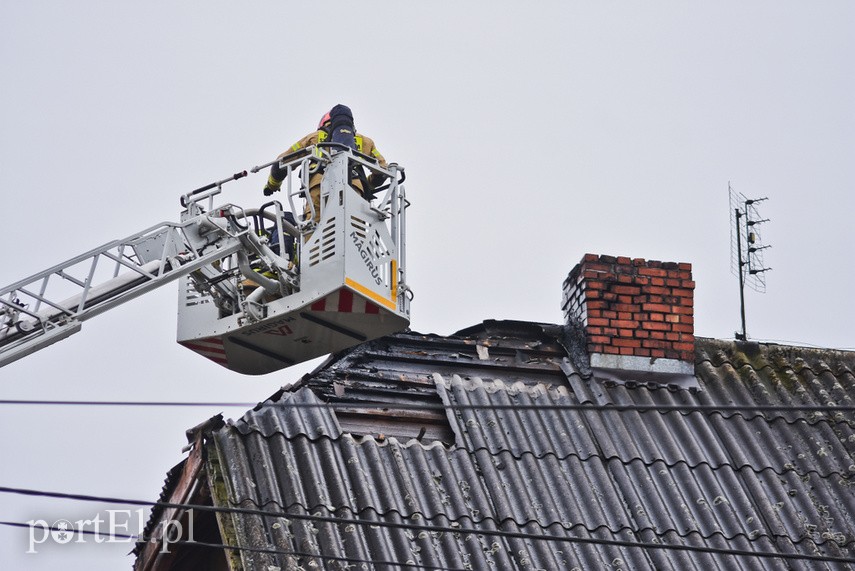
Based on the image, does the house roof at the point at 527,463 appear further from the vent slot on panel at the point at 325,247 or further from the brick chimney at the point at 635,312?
the vent slot on panel at the point at 325,247

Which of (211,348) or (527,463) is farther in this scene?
(211,348)

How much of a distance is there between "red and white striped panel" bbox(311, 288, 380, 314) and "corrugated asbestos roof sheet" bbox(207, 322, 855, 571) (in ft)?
1.55

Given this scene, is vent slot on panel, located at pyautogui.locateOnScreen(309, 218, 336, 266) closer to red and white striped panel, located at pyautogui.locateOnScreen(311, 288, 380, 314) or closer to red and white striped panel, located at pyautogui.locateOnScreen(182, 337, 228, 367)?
red and white striped panel, located at pyautogui.locateOnScreen(311, 288, 380, 314)

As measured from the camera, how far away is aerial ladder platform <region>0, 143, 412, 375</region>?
32.3 feet

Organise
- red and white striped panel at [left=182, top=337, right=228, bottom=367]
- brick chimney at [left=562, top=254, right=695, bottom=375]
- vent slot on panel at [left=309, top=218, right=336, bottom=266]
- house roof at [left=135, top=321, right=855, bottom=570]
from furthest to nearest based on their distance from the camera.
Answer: brick chimney at [left=562, top=254, right=695, bottom=375], red and white striped panel at [left=182, top=337, right=228, bottom=367], vent slot on panel at [left=309, top=218, right=336, bottom=266], house roof at [left=135, top=321, right=855, bottom=570]

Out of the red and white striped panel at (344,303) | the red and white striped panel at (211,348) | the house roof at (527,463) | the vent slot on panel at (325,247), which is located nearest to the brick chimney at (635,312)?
the house roof at (527,463)

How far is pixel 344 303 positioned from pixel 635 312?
2514 millimetres

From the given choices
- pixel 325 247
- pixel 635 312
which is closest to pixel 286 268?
pixel 325 247

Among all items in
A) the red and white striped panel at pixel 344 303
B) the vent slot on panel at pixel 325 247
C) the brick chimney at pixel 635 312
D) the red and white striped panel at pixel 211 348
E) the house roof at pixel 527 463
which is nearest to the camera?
the house roof at pixel 527 463

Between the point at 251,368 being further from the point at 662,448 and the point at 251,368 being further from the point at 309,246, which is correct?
the point at 662,448

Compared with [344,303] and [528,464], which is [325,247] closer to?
[344,303]

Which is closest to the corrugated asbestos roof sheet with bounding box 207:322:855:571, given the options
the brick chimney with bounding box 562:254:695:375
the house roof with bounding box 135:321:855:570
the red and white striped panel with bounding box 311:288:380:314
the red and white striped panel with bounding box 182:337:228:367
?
the house roof with bounding box 135:321:855:570

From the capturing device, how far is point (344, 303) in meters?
10.1

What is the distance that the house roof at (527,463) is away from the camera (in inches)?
335
